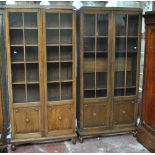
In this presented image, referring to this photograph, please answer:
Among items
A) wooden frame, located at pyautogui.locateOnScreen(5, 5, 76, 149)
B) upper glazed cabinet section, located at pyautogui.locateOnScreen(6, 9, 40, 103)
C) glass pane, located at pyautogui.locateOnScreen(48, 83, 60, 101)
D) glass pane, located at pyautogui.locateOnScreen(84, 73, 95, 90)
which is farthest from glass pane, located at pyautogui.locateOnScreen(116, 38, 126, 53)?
upper glazed cabinet section, located at pyautogui.locateOnScreen(6, 9, 40, 103)

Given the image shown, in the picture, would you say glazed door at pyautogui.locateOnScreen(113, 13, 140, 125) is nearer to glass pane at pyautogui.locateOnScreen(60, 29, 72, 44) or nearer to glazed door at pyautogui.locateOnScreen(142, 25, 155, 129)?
glazed door at pyautogui.locateOnScreen(142, 25, 155, 129)

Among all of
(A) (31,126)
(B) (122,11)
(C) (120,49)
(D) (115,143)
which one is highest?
(B) (122,11)

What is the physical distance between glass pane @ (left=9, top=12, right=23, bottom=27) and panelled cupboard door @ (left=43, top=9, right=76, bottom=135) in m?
0.30

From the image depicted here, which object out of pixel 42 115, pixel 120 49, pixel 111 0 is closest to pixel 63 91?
pixel 42 115

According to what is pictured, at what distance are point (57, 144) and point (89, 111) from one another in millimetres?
601

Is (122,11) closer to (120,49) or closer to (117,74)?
(120,49)

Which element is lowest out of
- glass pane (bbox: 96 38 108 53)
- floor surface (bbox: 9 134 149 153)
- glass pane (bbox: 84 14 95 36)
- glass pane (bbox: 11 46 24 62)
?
floor surface (bbox: 9 134 149 153)

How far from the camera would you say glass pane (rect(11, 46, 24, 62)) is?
291 cm

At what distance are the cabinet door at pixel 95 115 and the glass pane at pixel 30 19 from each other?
124 cm

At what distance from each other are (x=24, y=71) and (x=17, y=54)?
0.23 meters

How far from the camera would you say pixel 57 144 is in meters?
3.14

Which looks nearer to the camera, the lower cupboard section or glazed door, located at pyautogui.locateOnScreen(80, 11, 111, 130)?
glazed door, located at pyautogui.locateOnScreen(80, 11, 111, 130)

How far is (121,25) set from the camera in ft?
10.4

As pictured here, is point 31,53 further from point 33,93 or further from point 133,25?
point 133,25
